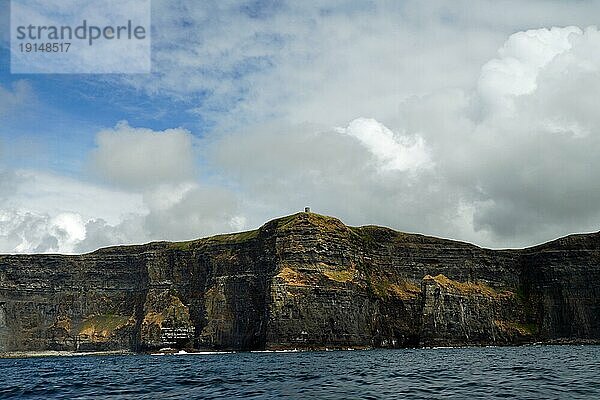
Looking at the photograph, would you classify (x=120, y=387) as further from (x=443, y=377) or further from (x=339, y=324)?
(x=339, y=324)

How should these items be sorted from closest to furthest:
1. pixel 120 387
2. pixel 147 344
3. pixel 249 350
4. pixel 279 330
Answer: pixel 120 387
pixel 279 330
pixel 249 350
pixel 147 344

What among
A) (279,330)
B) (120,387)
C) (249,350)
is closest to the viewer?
(120,387)

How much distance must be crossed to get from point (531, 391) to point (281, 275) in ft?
453

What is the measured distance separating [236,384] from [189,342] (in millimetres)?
154422

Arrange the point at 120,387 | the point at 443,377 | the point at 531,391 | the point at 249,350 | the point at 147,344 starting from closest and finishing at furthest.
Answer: the point at 531,391, the point at 120,387, the point at 443,377, the point at 249,350, the point at 147,344

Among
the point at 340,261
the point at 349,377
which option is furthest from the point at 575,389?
the point at 340,261

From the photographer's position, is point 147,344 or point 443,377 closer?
point 443,377

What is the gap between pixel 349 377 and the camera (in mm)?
55344

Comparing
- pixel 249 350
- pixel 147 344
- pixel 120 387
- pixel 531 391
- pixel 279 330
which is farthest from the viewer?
pixel 147 344

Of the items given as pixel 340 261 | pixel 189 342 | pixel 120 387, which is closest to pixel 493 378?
pixel 120 387

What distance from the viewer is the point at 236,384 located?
Result: 162 feet

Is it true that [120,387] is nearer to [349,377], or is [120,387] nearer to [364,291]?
[349,377]

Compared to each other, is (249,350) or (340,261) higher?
(340,261)

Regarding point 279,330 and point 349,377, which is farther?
point 279,330
